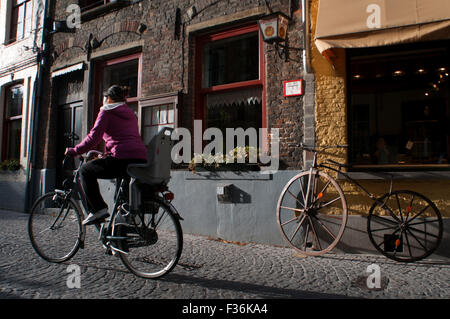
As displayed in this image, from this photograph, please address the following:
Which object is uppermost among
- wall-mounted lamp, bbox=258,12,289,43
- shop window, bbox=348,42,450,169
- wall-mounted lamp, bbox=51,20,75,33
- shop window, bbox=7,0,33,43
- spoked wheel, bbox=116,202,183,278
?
shop window, bbox=7,0,33,43

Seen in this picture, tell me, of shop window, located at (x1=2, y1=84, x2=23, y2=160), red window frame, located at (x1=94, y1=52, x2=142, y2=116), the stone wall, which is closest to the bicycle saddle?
the stone wall

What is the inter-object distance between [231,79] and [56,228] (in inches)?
148

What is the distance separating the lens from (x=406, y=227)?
4.12 meters

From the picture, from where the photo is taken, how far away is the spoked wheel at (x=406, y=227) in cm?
403

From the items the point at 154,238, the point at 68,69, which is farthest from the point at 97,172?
the point at 68,69

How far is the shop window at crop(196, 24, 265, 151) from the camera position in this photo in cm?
583

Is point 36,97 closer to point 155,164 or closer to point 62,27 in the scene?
point 62,27

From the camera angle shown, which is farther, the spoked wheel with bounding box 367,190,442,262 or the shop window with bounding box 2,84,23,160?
the shop window with bounding box 2,84,23,160

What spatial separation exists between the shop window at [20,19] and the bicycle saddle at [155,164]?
887cm

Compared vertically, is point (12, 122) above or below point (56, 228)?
above

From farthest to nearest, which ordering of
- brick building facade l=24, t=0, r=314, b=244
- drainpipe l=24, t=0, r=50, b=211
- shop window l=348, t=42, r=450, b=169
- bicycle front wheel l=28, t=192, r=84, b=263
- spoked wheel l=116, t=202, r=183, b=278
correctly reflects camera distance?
drainpipe l=24, t=0, r=50, b=211 → brick building facade l=24, t=0, r=314, b=244 → shop window l=348, t=42, r=450, b=169 → bicycle front wheel l=28, t=192, r=84, b=263 → spoked wheel l=116, t=202, r=183, b=278

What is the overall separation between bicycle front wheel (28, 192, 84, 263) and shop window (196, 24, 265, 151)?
3.08m

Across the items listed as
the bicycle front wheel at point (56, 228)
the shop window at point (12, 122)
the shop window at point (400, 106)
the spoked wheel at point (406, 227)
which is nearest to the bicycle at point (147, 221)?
the bicycle front wheel at point (56, 228)

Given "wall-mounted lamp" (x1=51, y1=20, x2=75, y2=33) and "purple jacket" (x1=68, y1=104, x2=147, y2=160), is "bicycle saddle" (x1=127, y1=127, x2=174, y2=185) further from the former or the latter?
"wall-mounted lamp" (x1=51, y1=20, x2=75, y2=33)
